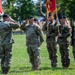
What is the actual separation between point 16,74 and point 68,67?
10.2ft

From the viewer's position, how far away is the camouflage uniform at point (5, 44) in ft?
48.1

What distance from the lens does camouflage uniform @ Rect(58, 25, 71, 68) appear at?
16.9 m

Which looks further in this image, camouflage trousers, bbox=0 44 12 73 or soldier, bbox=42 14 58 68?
soldier, bbox=42 14 58 68

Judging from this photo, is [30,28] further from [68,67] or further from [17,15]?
[17,15]

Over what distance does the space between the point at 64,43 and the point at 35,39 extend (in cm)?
155

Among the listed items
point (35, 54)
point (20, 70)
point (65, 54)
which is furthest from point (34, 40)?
point (65, 54)

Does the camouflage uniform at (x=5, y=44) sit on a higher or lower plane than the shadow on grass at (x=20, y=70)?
higher

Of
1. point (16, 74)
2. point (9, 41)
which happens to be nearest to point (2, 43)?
point (9, 41)

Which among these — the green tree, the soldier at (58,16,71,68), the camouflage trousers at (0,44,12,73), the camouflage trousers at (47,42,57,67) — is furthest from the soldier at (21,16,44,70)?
the green tree

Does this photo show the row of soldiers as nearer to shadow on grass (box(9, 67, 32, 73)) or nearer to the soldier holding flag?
the soldier holding flag

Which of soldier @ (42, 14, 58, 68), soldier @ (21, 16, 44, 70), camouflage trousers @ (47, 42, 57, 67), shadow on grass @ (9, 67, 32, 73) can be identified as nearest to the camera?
shadow on grass @ (9, 67, 32, 73)

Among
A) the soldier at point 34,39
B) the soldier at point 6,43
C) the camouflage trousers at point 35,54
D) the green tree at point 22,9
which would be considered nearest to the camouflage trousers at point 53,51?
the soldier at point 34,39

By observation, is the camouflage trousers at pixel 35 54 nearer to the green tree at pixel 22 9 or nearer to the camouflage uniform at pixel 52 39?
the camouflage uniform at pixel 52 39

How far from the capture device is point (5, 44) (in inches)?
578
